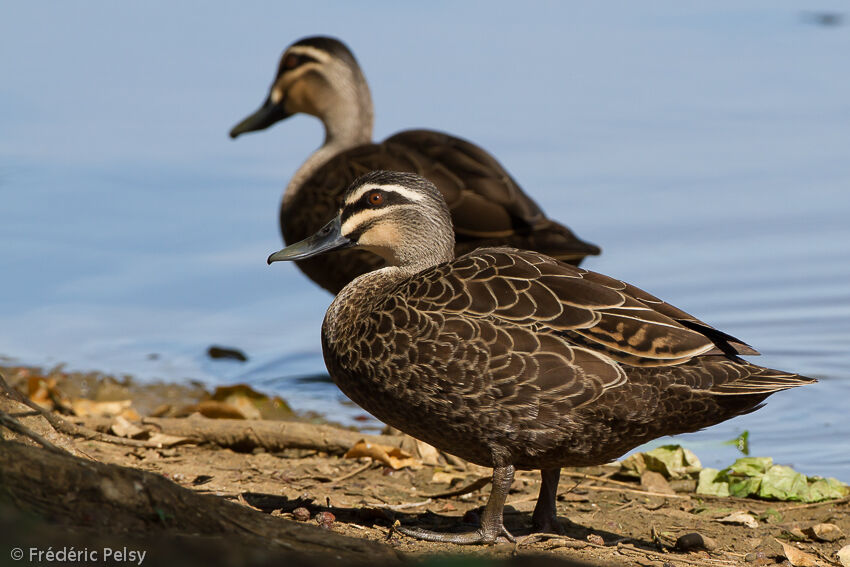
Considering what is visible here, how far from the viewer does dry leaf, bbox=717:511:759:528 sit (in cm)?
533

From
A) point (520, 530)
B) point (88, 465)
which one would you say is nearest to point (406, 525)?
point (520, 530)

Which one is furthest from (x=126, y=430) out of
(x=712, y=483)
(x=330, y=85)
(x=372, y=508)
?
(x=330, y=85)

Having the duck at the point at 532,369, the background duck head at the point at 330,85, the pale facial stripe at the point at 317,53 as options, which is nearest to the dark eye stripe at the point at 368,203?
the duck at the point at 532,369

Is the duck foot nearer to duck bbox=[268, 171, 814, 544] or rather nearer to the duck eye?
duck bbox=[268, 171, 814, 544]

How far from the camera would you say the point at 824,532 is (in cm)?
513

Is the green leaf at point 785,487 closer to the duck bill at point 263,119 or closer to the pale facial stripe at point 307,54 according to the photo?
the pale facial stripe at point 307,54

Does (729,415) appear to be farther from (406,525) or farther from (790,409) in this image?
(790,409)

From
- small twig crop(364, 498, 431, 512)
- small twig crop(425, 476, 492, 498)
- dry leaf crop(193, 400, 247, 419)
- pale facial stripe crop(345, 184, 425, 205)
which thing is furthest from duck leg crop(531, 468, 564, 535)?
dry leaf crop(193, 400, 247, 419)

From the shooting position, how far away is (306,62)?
9.62 metres

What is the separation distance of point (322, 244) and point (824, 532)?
8.77 ft

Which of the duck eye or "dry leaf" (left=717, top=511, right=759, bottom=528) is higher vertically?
the duck eye

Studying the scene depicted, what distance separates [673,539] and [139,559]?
2997mm

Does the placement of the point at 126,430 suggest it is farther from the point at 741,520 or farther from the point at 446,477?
the point at 741,520

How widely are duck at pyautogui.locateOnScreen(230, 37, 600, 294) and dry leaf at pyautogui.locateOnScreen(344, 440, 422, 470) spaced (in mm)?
1868
